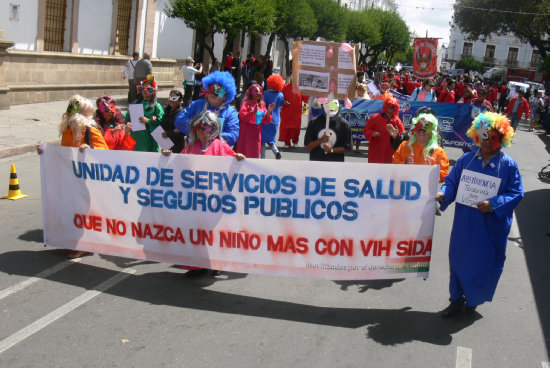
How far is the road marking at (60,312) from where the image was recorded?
439cm

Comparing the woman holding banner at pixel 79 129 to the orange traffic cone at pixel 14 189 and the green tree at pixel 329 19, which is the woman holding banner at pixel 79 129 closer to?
the orange traffic cone at pixel 14 189

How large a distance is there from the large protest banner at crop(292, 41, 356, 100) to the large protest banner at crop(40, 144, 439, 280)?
6.30 ft

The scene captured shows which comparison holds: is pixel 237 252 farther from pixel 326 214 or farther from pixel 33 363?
pixel 33 363

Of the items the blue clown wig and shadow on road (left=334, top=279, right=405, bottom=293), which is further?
the blue clown wig

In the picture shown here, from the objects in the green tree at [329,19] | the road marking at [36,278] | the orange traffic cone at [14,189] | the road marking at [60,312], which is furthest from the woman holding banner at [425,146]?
the green tree at [329,19]

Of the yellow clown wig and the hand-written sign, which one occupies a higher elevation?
the yellow clown wig

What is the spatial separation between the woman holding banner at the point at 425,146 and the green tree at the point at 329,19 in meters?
33.5

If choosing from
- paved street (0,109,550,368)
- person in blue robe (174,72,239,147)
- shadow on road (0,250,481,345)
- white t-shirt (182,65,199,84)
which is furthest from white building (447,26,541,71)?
shadow on road (0,250,481,345)

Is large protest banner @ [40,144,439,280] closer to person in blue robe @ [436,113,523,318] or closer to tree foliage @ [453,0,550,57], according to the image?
person in blue robe @ [436,113,523,318]

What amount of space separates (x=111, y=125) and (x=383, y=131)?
3.24 meters

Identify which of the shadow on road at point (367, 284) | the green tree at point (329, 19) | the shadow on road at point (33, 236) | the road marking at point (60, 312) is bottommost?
the road marking at point (60, 312)

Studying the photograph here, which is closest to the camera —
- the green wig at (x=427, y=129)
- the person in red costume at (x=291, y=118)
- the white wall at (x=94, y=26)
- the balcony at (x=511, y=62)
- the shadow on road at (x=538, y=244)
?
the shadow on road at (x=538, y=244)

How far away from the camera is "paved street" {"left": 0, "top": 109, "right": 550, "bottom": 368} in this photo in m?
4.39

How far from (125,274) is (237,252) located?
4.03ft
